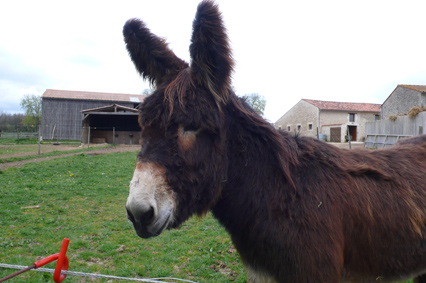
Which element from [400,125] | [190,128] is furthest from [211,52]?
[400,125]

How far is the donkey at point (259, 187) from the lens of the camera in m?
1.76

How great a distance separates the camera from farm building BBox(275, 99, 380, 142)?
151ft

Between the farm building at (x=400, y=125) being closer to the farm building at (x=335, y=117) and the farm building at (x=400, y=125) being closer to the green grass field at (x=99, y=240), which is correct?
the farm building at (x=335, y=117)

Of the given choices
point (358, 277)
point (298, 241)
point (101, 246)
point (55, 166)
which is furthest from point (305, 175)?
point (55, 166)

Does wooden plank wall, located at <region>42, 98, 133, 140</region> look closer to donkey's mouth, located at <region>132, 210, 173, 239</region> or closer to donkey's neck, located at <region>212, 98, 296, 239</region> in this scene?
donkey's neck, located at <region>212, 98, 296, 239</region>

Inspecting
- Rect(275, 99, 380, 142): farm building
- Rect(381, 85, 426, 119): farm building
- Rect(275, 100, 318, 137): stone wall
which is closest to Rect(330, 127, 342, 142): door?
Rect(275, 99, 380, 142): farm building

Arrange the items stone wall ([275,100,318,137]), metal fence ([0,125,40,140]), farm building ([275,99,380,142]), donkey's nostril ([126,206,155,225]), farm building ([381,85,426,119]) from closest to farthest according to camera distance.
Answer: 1. donkey's nostril ([126,206,155,225])
2. farm building ([381,85,426,119])
3. metal fence ([0,125,40,140])
4. farm building ([275,99,380,142])
5. stone wall ([275,100,318,137])

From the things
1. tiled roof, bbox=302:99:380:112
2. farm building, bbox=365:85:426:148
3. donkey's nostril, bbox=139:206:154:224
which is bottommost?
donkey's nostril, bbox=139:206:154:224

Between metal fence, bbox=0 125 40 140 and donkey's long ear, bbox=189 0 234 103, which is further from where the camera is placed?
metal fence, bbox=0 125 40 140

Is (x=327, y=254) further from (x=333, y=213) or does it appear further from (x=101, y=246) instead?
(x=101, y=246)

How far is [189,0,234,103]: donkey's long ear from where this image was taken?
6.10 feet

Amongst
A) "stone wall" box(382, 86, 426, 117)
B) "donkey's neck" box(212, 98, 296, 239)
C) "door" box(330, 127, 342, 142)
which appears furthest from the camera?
"door" box(330, 127, 342, 142)

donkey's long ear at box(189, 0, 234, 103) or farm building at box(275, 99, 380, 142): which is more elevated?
farm building at box(275, 99, 380, 142)

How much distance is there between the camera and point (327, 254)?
179 centimetres
